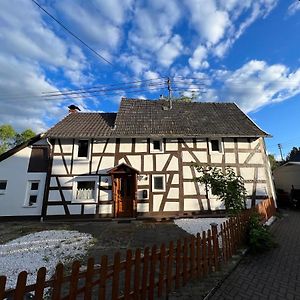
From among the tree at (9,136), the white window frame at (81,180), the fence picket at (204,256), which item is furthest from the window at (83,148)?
the tree at (9,136)

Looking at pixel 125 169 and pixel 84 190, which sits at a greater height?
pixel 125 169

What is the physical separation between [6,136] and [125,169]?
97.5ft

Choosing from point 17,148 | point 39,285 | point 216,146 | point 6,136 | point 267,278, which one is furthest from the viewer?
point 6,136

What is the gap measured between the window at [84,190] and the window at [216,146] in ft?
23.7

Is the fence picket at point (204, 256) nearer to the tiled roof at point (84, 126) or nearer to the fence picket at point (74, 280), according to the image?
the fence picket at point (74, 280)

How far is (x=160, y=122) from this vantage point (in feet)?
46.6

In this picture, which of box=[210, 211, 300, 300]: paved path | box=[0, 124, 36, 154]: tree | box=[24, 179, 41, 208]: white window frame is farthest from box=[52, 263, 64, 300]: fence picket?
box=[0, 124, 36, 154]: tree

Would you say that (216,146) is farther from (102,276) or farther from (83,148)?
(102,276)

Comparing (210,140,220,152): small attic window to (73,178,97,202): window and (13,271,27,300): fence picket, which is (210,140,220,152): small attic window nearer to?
(73,178,97,202): window

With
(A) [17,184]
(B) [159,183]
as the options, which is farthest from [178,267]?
(A) [17,184]

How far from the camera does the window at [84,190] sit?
12.1m

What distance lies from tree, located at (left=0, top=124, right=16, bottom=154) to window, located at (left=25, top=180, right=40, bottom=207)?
85.8 feet

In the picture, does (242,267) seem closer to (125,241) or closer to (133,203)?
(125,241)

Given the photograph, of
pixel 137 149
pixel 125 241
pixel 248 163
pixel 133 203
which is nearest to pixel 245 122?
pixel 248 163
